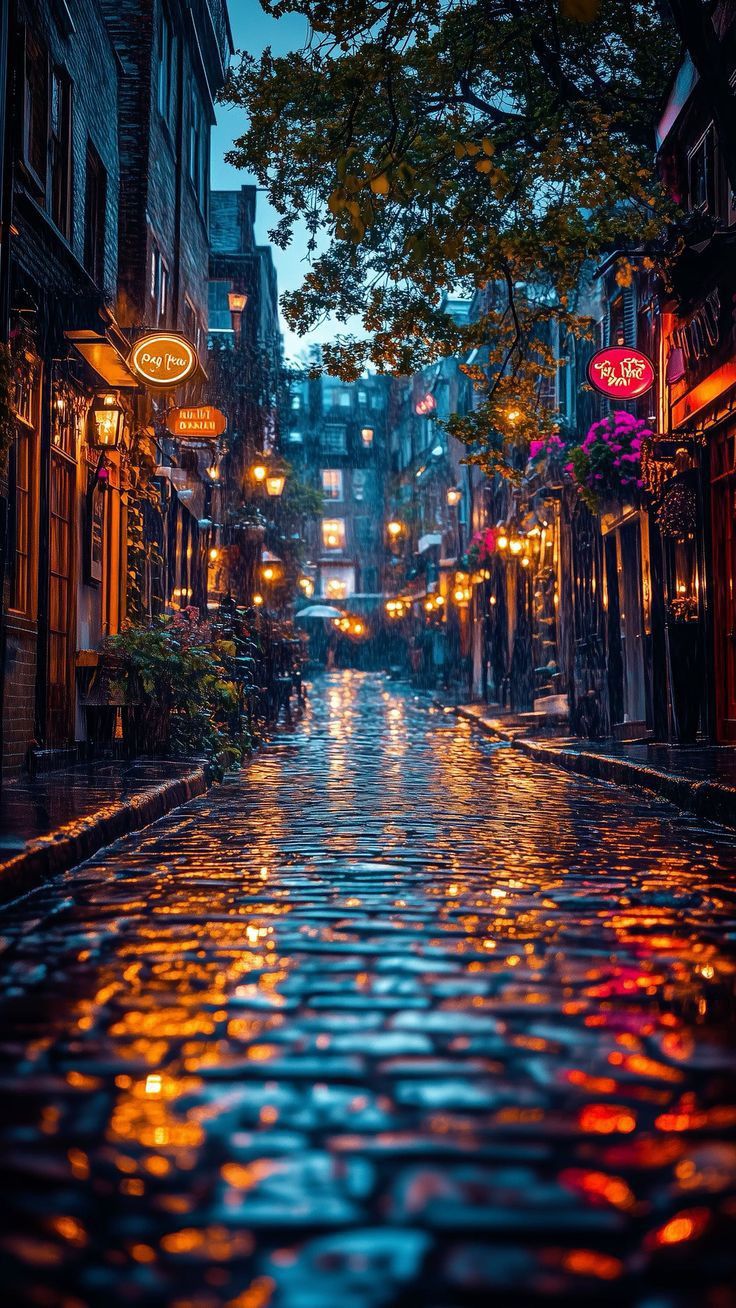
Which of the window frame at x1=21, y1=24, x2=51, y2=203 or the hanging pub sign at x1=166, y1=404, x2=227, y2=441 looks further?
the hanging pub sign at x1=166, y1=404, x2=227, y2=441

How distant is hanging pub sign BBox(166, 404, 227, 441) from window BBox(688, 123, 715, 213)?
271 inches

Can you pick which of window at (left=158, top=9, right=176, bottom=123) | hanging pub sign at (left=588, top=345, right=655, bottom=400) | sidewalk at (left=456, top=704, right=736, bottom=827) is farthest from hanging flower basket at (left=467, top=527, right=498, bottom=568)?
hanging pub sign at (left=588, top=345, right=655, bottom=400)

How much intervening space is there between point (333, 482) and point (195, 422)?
64549mm

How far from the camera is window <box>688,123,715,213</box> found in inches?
633

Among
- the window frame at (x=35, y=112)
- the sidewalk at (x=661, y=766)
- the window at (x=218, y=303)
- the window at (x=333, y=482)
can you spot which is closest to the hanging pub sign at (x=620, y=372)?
the sidewalk at (x=661, y=766)

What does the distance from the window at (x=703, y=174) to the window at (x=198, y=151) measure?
1129cm

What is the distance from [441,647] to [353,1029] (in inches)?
1868

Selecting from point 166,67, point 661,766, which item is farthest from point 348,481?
point 661,766

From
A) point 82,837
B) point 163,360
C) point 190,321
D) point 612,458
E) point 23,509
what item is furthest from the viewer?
point 190,321

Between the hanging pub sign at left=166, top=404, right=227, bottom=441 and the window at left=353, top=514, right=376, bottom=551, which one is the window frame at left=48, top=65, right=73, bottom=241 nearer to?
the hanging pub sign at left=166, top=404, right=227, bottom=441

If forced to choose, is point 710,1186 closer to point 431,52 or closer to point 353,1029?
point 353,1029

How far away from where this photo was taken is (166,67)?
2209 centimetres

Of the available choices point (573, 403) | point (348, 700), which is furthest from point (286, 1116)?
point (348, 700)

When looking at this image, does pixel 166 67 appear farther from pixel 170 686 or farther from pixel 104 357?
pixel 170 686
